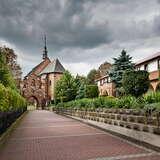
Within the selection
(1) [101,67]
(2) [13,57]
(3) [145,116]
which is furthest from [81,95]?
(1) [101,67]

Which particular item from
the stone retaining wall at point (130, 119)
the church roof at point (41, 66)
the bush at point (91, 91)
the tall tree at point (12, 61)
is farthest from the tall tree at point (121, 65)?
the church roof at point (41, 66)

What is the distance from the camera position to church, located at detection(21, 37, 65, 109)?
93625mm

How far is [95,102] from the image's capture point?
24.3m

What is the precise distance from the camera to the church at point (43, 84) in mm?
93625

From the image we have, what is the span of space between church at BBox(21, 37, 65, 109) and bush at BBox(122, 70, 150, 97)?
70281 mm

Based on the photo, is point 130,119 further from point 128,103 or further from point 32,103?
point 32,103

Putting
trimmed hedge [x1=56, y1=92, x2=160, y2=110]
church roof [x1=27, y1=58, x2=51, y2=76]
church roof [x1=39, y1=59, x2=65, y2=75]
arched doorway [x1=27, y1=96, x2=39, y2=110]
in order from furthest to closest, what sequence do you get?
1. church roof [x1=27, y1=58, x2=51, y2=76]
2. church roof [x1=39, y1=59, x2=65, y2=75]
3. arched doorway [x1=27, y1=96, x2=39, y2=110]
4. trimmed hedge [x1=56, y1=92, x2=160, y2=110]

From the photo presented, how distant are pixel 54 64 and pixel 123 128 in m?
84.4

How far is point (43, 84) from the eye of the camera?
98.9 meters

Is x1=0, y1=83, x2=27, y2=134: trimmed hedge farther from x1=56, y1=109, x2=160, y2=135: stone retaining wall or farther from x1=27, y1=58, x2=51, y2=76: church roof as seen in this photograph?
x1=27, y1=58, x2=51, y2=76: church roof

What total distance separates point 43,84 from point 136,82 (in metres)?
79.4

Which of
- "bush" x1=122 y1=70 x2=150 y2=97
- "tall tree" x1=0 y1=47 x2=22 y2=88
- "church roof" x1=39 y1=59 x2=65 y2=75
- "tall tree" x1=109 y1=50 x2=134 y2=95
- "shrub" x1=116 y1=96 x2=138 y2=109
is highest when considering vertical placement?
"church roof" x1=39 y1=59 x2=65 y2=75

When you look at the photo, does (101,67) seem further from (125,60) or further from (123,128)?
(123,128)

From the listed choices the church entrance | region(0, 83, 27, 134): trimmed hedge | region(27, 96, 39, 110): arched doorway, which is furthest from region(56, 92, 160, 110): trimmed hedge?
the church entrance
